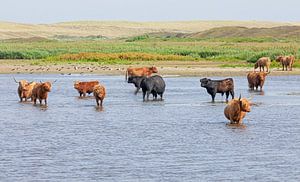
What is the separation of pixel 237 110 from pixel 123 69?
72.5ft

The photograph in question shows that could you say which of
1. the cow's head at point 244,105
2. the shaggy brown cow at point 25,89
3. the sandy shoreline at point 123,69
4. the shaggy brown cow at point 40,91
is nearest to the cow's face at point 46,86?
the shaggy brown cow at point 40,91

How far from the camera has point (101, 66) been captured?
41250mm

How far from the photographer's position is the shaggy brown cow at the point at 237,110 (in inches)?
673

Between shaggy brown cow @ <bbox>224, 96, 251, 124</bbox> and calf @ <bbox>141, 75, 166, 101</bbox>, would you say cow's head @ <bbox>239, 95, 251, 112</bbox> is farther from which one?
calf @ <bbox>141, 75, 166, 101</bbox>

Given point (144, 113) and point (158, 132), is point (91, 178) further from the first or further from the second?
point (144, 113)

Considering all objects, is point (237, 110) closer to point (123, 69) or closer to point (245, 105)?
point (245, 105)

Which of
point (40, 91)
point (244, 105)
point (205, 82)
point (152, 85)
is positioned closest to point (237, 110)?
point (244, 105)

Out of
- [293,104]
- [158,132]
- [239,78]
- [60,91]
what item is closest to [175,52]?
[239,78]

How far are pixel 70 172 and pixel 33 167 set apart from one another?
2.17ft

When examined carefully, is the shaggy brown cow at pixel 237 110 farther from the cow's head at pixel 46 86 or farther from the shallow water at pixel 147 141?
the cow's head at pixel 46 86

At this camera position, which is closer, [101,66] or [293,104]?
[293,104]

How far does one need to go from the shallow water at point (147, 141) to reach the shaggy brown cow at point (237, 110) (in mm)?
367

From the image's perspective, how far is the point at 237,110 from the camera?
17.3 metres

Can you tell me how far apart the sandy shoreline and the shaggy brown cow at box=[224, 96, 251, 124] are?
705 inches
